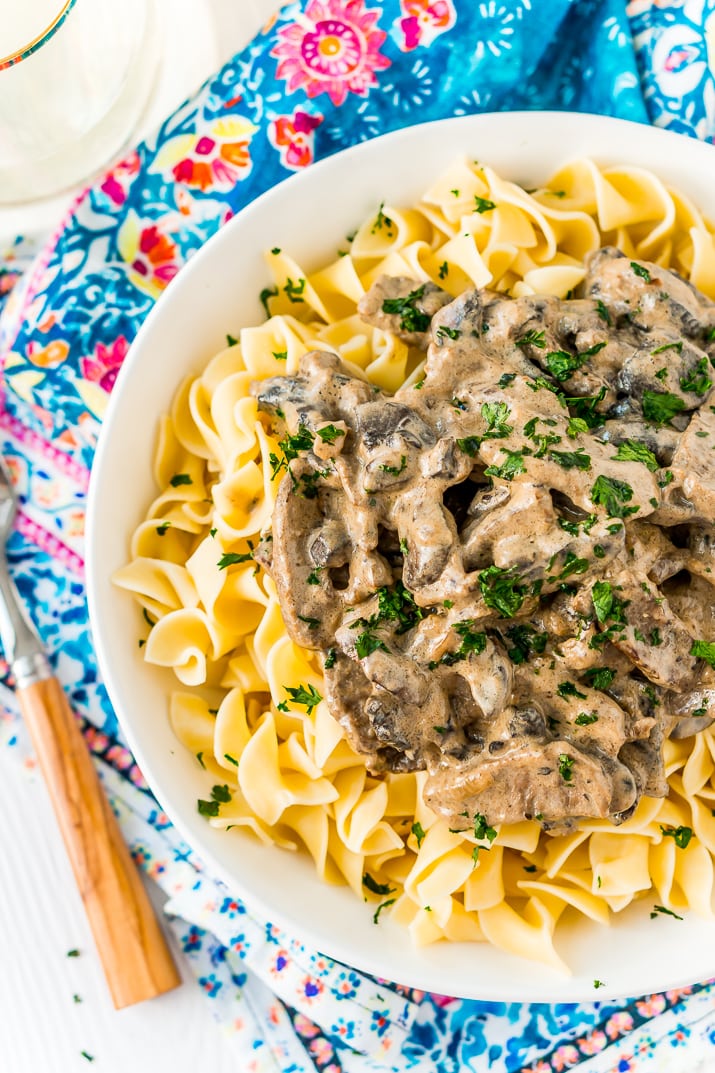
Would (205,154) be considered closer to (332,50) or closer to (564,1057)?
(332,50)

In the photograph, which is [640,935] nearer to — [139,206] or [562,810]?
[562,810]

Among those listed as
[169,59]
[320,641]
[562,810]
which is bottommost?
[562,810]

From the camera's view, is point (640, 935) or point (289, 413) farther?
point (640, 935)

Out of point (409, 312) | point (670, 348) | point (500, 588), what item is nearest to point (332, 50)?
point (409, 312)

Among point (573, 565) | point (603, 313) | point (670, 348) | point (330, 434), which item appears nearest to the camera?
point (573, 565)

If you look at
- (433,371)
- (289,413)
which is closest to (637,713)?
(433,371)

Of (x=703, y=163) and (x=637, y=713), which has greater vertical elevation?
(x=703, y=163)

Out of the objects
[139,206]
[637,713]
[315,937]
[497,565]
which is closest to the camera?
[497,565]
